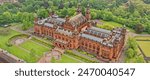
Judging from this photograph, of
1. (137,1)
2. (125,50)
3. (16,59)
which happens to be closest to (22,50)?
(16,59)

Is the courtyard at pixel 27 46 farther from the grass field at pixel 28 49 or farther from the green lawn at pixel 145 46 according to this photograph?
the green lawn at pixel 145 46

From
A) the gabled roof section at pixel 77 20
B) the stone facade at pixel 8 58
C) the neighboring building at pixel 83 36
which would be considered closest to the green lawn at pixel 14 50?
the stone facade at pixel 8 58

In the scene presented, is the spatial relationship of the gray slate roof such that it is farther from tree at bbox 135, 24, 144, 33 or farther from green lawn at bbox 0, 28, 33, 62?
tree at bbox 135, 24, 144, 33

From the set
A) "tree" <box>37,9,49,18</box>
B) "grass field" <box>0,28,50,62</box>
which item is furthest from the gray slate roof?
"tree" <box>37,9,49,18</box>

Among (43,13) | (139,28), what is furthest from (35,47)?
(139,28)

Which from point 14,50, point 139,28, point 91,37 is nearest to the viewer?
point 91,37

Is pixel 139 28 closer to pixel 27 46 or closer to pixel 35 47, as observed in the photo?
pixel 35 47

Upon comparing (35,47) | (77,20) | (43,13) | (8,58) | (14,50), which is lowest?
(8,58)

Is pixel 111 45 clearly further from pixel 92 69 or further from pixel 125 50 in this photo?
pixel 92 69

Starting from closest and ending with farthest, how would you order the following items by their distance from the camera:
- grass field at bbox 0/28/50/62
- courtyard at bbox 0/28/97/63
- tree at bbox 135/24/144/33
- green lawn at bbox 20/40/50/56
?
courtyard at bbox 0/28/97/63
grass field at bbox 0/28/50/62
green lawn at bbox 20/40/50/56
tree at bbox 135/24/144/33
